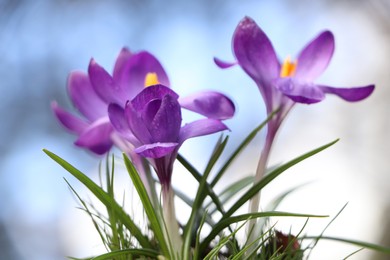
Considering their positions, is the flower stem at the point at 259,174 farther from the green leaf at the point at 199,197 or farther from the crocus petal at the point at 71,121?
the crocus petal at the point at 71,121

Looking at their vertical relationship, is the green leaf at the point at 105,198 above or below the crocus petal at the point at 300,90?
below

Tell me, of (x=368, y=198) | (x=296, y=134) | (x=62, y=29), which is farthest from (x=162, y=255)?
(x=62, y=29)

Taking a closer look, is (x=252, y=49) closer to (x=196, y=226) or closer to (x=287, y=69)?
(x=287, y=69)

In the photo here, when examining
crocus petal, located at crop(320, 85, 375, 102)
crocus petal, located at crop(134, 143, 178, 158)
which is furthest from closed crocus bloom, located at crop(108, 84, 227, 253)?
crocus petal, located at crop(320, 85, 375, 102)

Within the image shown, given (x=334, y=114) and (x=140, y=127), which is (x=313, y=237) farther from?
(x=334, y=114)

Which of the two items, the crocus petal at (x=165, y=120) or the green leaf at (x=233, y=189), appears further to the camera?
the green leaf at (x=233, y=189)

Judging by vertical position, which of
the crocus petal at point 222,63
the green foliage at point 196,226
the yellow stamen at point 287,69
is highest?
the crocus petal at point 222,63

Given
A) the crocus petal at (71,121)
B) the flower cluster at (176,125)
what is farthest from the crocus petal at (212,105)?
the crocus petal at (71,121)
